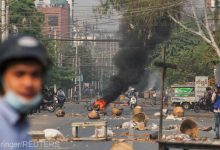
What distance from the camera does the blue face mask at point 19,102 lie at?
2.62 meters

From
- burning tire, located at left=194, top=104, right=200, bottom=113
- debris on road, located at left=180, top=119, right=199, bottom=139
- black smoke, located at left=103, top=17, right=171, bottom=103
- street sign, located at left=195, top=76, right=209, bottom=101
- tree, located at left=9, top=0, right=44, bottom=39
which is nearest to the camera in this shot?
debris on road, located at left=180, top=119, right=199, bottom=139

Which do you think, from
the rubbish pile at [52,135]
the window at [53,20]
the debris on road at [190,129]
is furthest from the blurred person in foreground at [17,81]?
the window at [53,20]

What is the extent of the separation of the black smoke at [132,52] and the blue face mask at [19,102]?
40390mm

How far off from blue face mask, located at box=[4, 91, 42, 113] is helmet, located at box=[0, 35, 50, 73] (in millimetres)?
97

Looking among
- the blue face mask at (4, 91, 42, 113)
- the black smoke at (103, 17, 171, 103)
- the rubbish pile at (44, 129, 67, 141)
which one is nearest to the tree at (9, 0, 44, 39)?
the black smoke at (103, 17, 171, 103)

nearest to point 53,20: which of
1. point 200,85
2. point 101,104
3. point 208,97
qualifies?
point 200,85

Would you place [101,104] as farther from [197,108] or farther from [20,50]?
[20,50]

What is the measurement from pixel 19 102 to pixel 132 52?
43.1 meters

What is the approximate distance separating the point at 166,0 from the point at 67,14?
11086 centimetres

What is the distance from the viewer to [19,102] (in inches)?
104

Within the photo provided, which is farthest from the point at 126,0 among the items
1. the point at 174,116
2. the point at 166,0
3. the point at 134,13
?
the point at 174,116

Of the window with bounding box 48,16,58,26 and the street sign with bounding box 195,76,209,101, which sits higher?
the window with bounding box 48,16,58,26

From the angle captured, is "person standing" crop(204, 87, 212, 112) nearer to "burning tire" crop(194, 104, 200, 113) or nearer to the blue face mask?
"burning tire" crop(194, 104, 200, 113)

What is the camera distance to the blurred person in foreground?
8.54ft
